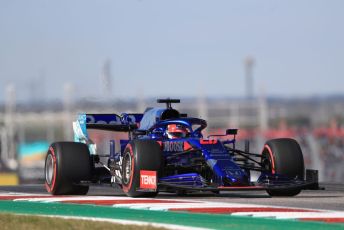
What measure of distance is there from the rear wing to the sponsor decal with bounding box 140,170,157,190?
2835mm

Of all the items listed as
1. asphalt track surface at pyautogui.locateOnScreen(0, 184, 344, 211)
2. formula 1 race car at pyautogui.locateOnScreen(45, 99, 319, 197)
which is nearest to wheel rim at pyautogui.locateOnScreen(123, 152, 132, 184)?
formula 1 race car at pyautogui.locateOnScreen(45, 99, 319, 197)

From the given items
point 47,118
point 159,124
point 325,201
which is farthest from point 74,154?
point 47,118

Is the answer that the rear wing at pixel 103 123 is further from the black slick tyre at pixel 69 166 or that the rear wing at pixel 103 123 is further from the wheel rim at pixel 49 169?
the black slick tyre at pixel 69 166

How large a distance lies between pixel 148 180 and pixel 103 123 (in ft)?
10.7

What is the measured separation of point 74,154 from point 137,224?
19.0ft

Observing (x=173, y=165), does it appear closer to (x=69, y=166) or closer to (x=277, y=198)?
(x=277, y=198)

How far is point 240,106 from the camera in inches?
2638

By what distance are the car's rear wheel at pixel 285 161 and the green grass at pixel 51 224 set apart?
5.27 meters

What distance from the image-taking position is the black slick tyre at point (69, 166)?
681 inches

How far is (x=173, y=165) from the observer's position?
16641 mm

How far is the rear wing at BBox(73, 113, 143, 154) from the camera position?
62.0 ft

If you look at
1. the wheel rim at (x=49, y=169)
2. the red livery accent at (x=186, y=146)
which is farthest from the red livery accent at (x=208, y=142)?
the wheel rim at (x=49, y=169)

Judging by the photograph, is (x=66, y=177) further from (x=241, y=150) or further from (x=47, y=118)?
(x=47, y=118)

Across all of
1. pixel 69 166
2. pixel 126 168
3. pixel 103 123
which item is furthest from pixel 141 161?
pixel 103 123
